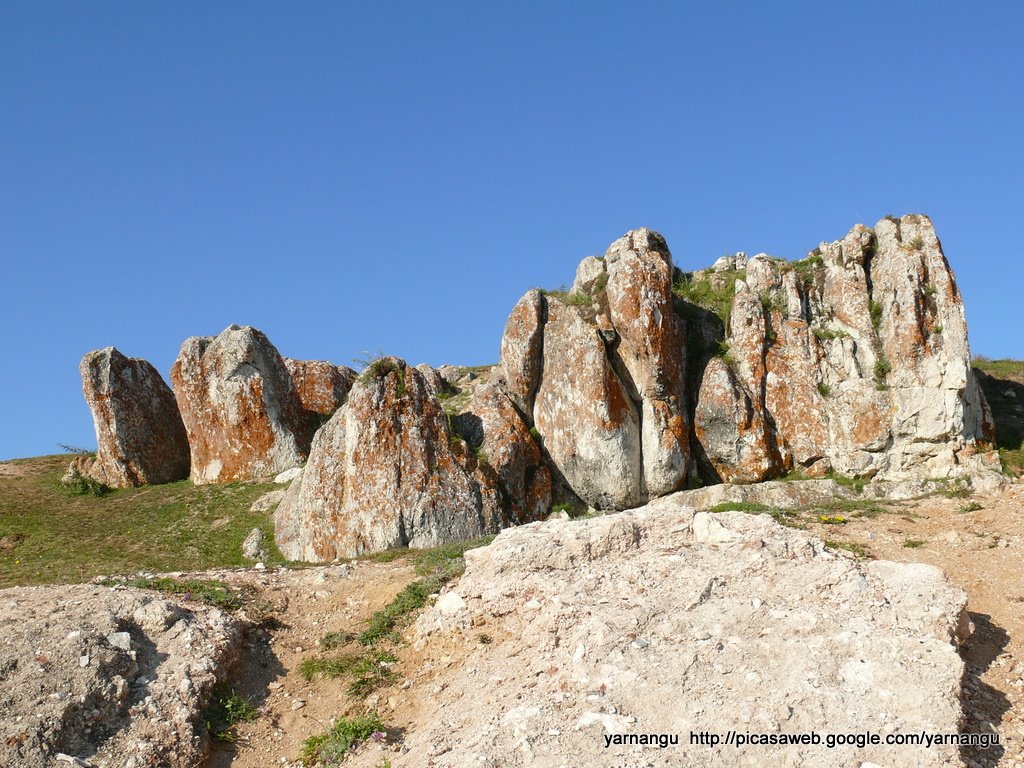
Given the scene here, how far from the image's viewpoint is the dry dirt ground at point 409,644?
29.3 ft

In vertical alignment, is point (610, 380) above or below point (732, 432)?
above

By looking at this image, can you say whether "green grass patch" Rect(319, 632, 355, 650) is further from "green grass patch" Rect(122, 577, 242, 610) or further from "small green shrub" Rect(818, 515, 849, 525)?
"small green shrub" Rect(818, 515, 849, 525)

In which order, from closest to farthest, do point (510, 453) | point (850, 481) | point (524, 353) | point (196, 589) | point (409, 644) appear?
point (409, 644) < point (196, 589) < point (510, 453) < point (850, 481) < point (524, 353)

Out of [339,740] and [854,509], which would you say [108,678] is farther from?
[854,509]

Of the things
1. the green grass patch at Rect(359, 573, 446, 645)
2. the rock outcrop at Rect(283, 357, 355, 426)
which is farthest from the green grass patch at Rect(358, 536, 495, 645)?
the rock outcrop at Rect(283, 357, 355, 426)

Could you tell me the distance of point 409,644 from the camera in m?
11.2

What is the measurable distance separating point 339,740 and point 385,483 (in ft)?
42.5

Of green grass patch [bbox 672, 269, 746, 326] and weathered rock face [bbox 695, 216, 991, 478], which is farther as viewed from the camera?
green grass patch [bbox 672, 269, 746, 326]

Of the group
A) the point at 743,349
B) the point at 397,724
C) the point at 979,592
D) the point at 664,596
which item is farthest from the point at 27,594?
the point at 743,349

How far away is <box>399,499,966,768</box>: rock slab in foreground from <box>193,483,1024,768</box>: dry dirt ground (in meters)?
0.55

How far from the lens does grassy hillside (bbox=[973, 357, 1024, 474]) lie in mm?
25359

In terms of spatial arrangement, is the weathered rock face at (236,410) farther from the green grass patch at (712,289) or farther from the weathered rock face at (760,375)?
the green grass patch at (712,289)

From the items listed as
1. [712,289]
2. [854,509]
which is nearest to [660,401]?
[712,289]

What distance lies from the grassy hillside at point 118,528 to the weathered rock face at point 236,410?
1.39 meters
